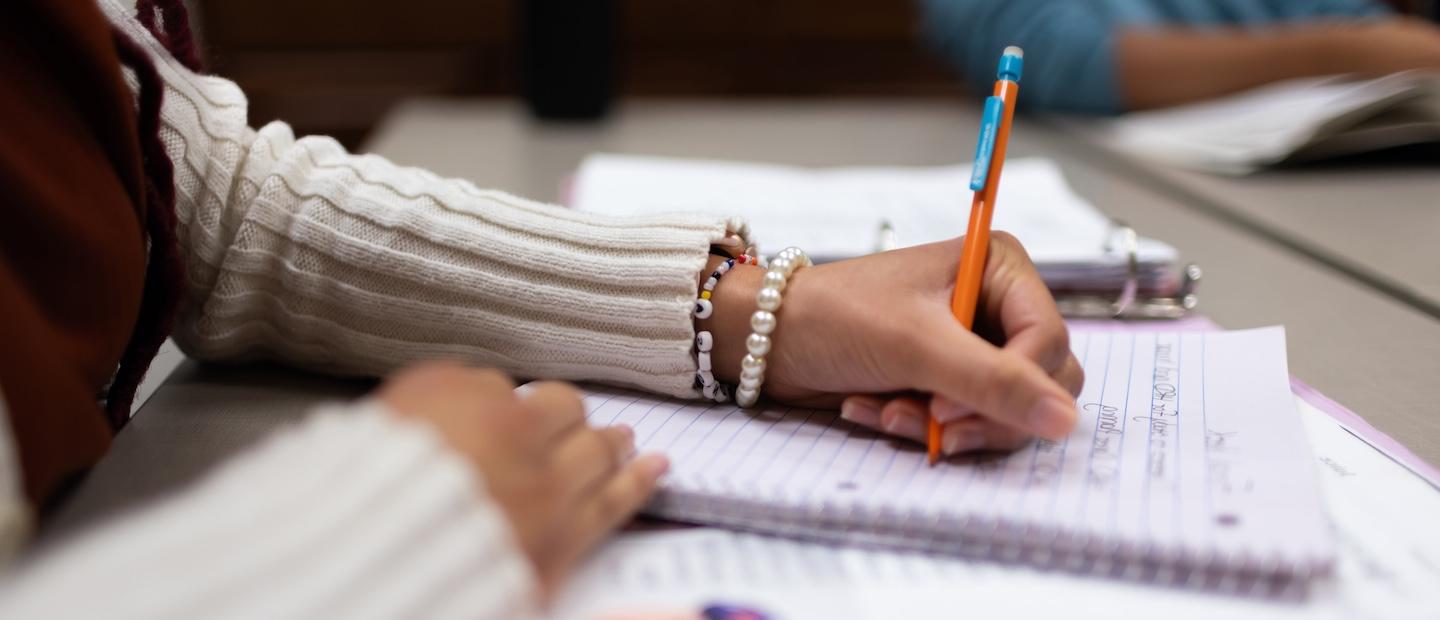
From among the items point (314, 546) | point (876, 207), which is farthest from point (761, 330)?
point (876, 207)

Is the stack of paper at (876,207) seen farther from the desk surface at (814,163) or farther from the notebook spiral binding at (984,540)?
the notebook spiral binding at (984,540)

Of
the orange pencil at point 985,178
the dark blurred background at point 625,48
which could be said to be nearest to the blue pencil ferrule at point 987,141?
the orange pencil at point 985,178

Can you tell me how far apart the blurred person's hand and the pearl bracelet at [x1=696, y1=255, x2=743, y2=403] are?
95 millimetres

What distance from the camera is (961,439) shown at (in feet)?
1.34

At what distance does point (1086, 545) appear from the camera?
0.36m

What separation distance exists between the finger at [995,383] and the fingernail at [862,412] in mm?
37

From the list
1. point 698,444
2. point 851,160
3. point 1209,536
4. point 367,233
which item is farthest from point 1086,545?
point 851,160

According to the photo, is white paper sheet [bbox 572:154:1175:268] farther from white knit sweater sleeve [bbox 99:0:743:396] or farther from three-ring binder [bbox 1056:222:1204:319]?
white knit sweater sleeve [bbox 99:0:743:396]

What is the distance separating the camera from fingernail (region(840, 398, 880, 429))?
443mm

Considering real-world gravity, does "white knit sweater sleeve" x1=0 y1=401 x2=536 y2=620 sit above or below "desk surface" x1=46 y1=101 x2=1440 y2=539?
above

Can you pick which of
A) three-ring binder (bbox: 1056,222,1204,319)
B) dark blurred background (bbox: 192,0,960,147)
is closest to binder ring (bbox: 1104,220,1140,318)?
three-ring binder (bbox: 1056,222,1204,319)

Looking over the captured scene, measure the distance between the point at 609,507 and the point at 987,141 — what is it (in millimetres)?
232

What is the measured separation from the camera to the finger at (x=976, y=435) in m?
0.41

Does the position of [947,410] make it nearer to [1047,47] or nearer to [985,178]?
[985,178]
